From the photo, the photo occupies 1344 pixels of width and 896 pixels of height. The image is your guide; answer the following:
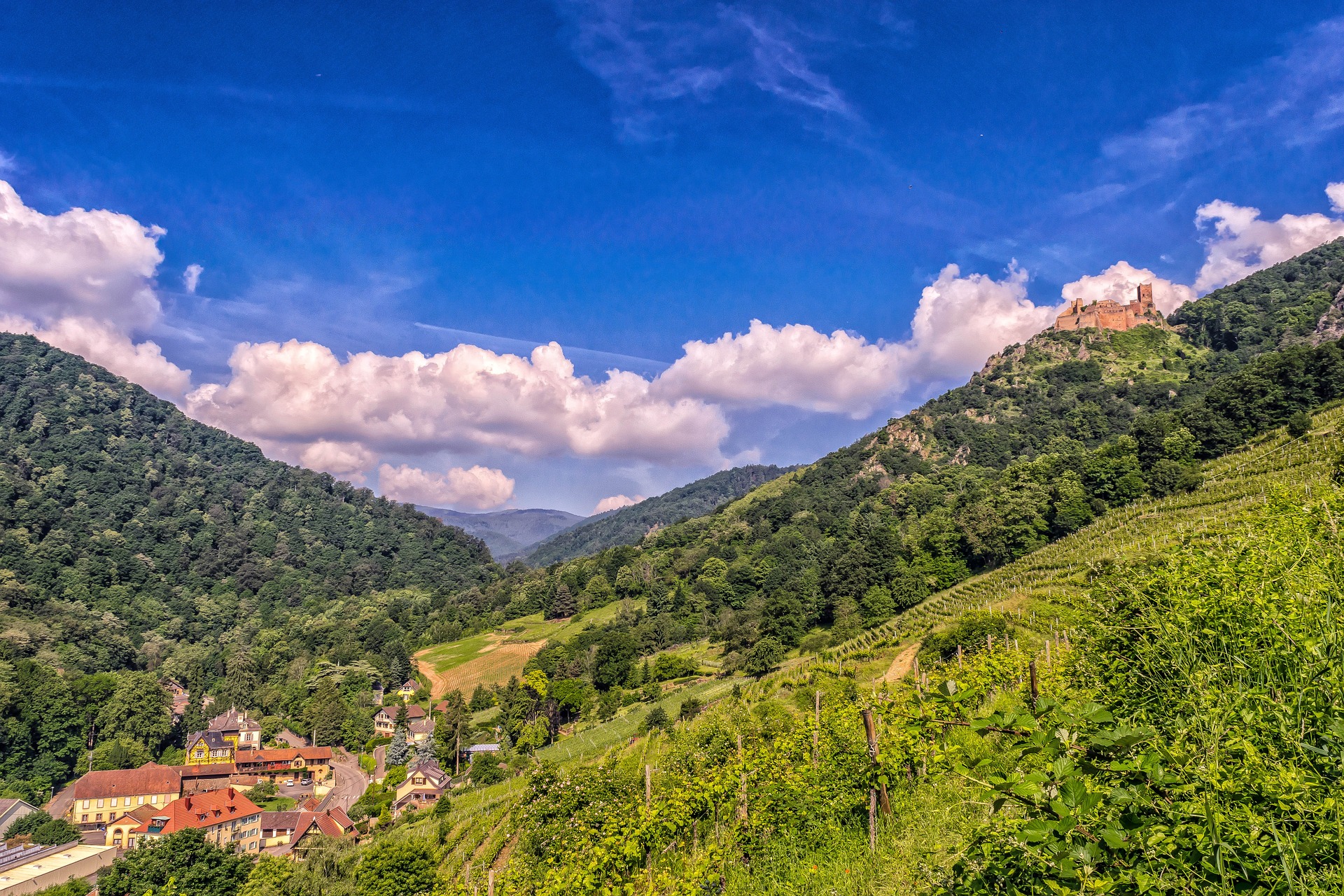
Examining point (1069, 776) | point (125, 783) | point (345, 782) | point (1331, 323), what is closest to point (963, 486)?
point (1331, 323)

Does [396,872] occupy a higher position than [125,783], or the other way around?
[396,872]

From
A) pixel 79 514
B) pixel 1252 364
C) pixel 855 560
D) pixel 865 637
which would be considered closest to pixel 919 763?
pixel 865 637

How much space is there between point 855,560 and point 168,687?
3737 inches

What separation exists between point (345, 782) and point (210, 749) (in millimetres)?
18462

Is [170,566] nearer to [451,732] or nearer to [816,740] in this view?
[451,732]

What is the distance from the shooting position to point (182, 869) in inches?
1102

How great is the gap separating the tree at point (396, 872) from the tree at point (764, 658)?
90.9 feet

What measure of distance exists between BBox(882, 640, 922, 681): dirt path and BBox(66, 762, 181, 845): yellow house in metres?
60.6

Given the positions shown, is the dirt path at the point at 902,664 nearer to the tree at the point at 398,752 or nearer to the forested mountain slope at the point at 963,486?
the forested mountain slope at the point at 963,486

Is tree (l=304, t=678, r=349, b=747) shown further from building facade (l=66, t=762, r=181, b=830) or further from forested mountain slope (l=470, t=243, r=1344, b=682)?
forested mountain slope (l=470, t=243, r=1344, b=682)


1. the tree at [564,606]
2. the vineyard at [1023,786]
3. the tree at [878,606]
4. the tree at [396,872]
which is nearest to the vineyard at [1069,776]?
the vineyard at [1023,786]

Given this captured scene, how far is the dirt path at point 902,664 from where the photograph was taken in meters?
29.8

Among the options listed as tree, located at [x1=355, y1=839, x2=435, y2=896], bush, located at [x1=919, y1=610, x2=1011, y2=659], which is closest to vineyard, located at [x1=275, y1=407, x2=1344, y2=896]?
tree, located at [x1=355, y1=839, x2=435, y2=896]

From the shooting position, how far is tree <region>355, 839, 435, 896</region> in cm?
2394
